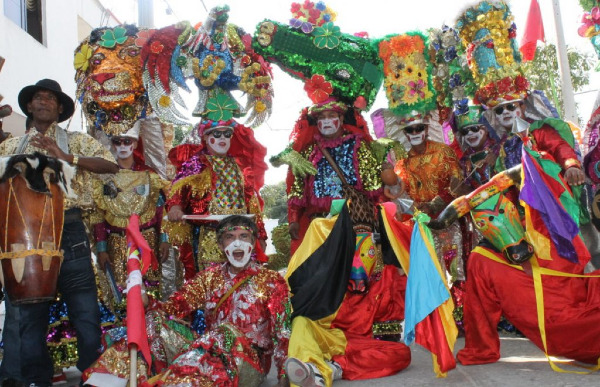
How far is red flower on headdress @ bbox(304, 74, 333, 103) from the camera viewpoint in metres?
4.98

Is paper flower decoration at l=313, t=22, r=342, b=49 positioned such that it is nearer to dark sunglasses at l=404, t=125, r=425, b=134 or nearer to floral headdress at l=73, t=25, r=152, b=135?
dark sunglasses at l=404, t=125, r=425, b=134

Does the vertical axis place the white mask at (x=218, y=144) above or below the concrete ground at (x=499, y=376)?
above

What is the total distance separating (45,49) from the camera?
12227 millimetres

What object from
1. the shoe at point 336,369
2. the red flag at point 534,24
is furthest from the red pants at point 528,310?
the red flag at point 534,24

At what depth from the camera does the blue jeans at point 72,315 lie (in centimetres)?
352

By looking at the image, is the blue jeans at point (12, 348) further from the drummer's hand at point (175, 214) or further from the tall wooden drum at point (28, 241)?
the drummer's hand at point (175, 214)

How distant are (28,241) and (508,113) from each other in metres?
3.71

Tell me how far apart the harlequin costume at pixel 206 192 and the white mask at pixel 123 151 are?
0.34m

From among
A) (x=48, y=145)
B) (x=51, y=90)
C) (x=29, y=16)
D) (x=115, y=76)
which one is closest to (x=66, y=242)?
(x=48, y=145)

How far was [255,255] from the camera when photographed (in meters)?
4.88

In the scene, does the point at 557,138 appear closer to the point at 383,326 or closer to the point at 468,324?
the point at 468,324

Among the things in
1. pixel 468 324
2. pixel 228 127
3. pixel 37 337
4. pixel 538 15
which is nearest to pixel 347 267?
pixel 468 324

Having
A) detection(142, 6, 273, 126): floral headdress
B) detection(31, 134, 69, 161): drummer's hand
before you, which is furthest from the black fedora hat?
detection(142, 6, 273, 126): floral headdress

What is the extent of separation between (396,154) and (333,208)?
0.98m
